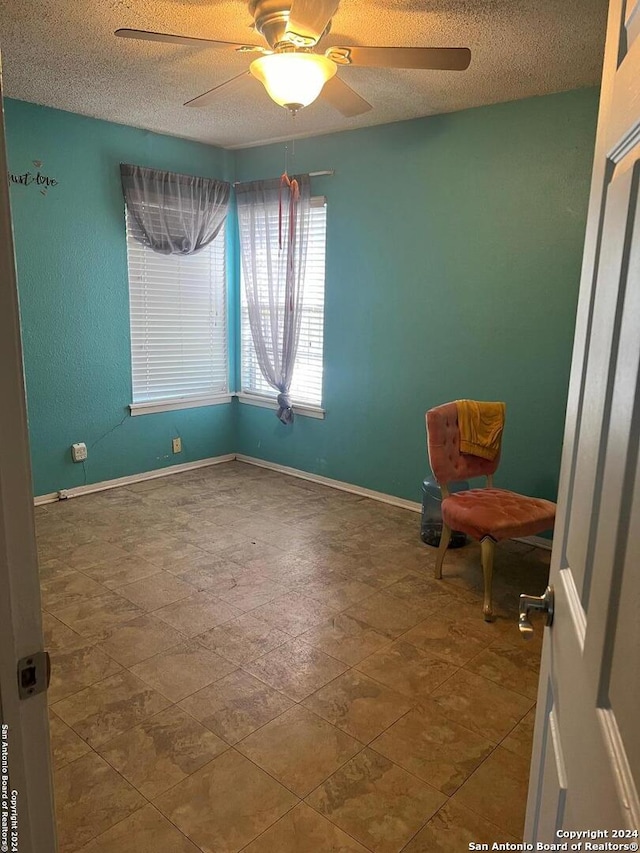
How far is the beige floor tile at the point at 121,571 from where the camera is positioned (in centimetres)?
315

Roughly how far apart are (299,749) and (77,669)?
0.98m

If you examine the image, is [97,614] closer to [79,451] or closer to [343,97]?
[79,451]

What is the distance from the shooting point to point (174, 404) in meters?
4.93

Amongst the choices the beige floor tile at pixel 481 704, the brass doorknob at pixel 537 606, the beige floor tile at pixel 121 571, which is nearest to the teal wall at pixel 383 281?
the beige floor tile at pixel 121 571

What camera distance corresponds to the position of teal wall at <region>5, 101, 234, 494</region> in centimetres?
393

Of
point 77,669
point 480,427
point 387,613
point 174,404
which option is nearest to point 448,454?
point 480,427

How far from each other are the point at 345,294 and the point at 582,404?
360 centimetres

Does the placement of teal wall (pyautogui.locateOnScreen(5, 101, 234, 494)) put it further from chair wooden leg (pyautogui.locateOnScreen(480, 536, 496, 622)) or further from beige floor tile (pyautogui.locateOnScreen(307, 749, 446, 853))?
beige floor tile (pyautogui.locateOnScreen(307, 749, 446, 853))

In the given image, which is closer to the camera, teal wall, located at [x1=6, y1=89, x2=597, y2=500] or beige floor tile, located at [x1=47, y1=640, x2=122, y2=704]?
beige floor tile, located at [x1=47, y1=640, x2=122, y2=704]

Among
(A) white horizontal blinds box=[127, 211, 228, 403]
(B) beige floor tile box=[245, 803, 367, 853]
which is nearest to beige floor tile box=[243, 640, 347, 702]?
(B) beige floor tile box=[245, 803, 367, 853]

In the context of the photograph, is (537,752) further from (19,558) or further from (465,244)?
(465,244)

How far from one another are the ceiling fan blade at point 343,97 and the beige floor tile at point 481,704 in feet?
8.21

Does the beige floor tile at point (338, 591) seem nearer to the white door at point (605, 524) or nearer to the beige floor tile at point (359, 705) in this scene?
the beige floor tile at point (359, 705)

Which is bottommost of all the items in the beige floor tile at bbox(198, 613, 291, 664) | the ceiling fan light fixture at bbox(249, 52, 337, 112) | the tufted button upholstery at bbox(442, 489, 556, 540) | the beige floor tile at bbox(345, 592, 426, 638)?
the beige floor tile at bbox(198, 613, 291, 664)
